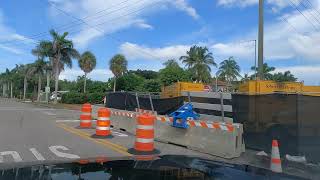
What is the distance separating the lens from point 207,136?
12.9 meters

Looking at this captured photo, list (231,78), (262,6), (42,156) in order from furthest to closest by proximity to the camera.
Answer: (231,78), (262,6), (42,156)

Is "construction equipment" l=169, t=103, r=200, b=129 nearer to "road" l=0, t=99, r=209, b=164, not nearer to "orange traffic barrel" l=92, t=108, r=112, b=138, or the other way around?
"road" l=0, t=99, r=209, b=164

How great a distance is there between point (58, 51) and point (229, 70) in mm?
56167

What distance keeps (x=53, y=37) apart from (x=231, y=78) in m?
56.9

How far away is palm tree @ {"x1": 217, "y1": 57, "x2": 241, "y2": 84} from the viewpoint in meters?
112

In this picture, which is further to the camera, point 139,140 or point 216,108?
point 216,108

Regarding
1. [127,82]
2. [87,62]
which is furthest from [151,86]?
[87,62]

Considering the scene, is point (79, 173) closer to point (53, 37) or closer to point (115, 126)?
point (115, 126)

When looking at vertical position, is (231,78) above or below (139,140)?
above

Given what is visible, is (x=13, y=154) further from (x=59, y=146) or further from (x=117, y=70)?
(x=117, y=70)

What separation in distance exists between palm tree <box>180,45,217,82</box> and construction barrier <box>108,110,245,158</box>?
74974mm

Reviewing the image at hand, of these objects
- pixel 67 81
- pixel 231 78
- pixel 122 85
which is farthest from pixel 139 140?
pixel 67 81

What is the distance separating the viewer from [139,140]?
12.2 m

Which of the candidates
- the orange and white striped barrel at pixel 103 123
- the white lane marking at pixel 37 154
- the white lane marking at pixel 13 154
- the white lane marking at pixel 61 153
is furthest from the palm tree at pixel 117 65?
the white lane marking at pixel 13 154
